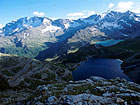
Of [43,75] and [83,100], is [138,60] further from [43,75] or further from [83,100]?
[83,100]

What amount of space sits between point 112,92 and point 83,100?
8.39 metres

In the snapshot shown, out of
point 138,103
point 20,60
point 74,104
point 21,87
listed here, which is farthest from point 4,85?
point 138,103

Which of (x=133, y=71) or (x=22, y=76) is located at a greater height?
(x=22, y=76)

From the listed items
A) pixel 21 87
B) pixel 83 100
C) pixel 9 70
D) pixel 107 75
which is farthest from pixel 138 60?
pixel 9 70

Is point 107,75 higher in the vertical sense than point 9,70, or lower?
lower

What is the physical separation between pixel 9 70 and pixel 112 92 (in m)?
147

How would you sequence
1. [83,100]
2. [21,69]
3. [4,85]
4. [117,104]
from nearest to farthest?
1. [117,104]
2. [83,100]
3. [4,85]
4. [21,69]

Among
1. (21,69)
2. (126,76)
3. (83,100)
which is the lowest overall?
(126,76)

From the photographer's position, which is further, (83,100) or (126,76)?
(126,76)

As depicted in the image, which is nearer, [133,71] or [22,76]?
[22,76]

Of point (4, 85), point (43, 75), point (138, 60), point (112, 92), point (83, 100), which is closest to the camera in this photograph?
point (83, 100)

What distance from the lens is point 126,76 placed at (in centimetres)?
14350

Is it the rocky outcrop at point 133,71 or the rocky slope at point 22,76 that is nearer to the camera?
the rocky slope at point 22,76

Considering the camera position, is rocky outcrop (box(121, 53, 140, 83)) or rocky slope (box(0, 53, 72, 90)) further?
rocky outcrop (box(121, 53, 140, 83))
